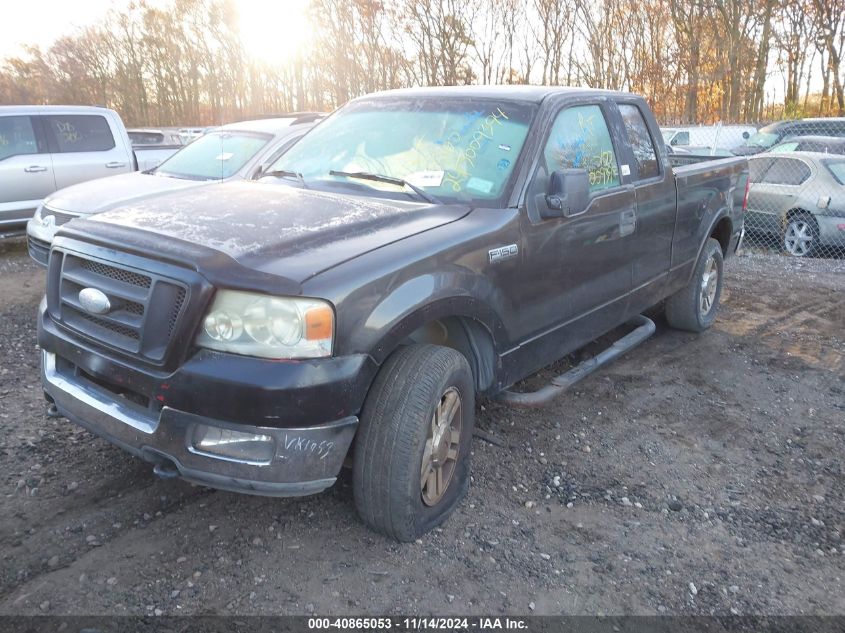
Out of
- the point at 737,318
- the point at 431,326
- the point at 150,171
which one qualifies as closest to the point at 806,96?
the point at 737,318

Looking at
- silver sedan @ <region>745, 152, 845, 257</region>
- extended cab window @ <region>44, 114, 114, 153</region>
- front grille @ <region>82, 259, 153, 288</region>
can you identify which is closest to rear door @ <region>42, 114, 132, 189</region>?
extended cab window @ <region>44, 114, 114, 153</region>

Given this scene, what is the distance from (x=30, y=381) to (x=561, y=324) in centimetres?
342

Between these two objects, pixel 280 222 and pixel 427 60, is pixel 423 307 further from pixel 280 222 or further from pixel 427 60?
pixel 427 60

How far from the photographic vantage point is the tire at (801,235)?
1000 cm

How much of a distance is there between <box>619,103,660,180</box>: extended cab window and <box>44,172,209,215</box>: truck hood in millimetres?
3538

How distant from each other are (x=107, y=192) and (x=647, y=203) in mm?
4903

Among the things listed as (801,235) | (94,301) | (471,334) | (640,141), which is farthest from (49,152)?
(801,235)

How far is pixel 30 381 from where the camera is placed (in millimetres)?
4699

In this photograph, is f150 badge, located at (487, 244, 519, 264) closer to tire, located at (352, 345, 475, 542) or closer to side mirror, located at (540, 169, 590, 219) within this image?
side mirror, located at (540, 169, 590, 219)

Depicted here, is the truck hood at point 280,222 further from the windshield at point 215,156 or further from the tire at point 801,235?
the tire at point 801,235

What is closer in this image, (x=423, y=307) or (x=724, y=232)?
(x=423, y=307)

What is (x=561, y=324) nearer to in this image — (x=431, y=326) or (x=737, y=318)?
(x=431, y=326)

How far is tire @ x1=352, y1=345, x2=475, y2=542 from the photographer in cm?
283

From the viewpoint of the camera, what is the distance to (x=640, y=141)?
4.82 m
